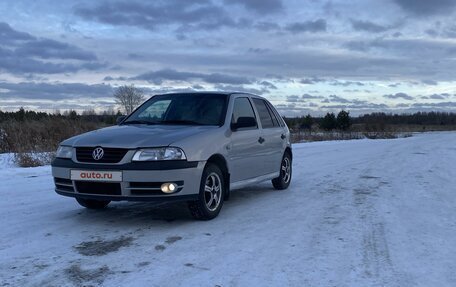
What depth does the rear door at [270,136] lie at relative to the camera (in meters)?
8.38

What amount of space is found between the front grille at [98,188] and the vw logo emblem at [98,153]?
0.30 m

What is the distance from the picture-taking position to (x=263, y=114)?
341 inches

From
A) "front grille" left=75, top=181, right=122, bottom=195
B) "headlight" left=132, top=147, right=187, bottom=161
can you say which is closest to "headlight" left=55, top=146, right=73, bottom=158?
"front grille" left=75, top=181, right=122, bottom=195

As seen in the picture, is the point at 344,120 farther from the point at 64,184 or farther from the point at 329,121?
the point at 64,184

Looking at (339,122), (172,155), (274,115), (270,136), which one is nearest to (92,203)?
(172,155)

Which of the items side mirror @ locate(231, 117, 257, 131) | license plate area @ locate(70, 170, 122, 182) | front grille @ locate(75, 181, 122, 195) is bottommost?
front grille @ locate(75, 181, 122, 195)

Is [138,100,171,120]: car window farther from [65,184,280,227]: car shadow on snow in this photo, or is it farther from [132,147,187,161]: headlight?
[132,147,187,161]: headlight

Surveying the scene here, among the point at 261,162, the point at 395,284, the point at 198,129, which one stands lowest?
the point at 395,284

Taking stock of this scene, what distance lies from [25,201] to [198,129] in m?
3.17

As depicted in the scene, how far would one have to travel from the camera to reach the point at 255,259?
4.76 m

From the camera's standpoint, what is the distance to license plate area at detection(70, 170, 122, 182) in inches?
227

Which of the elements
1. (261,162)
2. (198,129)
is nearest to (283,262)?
(198,129)

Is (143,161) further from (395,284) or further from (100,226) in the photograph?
(395,284)

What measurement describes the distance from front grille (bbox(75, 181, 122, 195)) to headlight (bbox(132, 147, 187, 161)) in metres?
0.41
